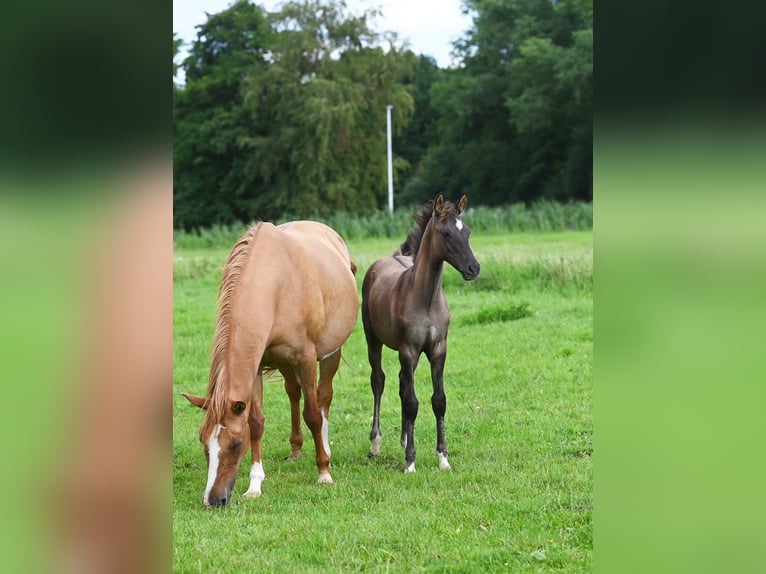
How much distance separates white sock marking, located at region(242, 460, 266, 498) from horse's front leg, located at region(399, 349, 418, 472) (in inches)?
46.5

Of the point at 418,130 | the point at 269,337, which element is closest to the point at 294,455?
the point at 269,337

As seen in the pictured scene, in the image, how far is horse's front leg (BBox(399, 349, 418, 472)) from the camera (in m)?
6.57

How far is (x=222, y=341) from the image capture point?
564 centimetres

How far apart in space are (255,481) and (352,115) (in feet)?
116

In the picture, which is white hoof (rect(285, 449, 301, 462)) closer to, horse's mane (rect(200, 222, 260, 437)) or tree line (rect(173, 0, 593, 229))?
horse's mane (rect(200, 222, 260, 437))

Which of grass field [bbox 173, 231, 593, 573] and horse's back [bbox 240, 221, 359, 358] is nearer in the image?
grass field [bbox 173, 231, 593, 573]

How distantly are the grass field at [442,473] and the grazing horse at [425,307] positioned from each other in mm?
397

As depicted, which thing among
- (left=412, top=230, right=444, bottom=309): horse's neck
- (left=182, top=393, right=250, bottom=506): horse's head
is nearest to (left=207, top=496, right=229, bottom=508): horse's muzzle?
(left=182, top=393, right=250, bottom=506): horse's head

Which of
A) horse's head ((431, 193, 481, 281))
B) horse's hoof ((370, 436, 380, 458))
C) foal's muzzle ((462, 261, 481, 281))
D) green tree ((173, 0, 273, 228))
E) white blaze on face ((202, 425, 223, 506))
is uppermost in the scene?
green tree ((173, 0, 273, 228))

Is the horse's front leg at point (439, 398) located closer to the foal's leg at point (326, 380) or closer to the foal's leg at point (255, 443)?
the foal's leg at point (326, 380)

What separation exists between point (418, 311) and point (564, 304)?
20.5 ft

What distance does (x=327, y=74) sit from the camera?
42.7 m

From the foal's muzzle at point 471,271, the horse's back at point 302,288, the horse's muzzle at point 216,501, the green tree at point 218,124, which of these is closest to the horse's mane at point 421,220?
the foal's muzzle at point 471,271
